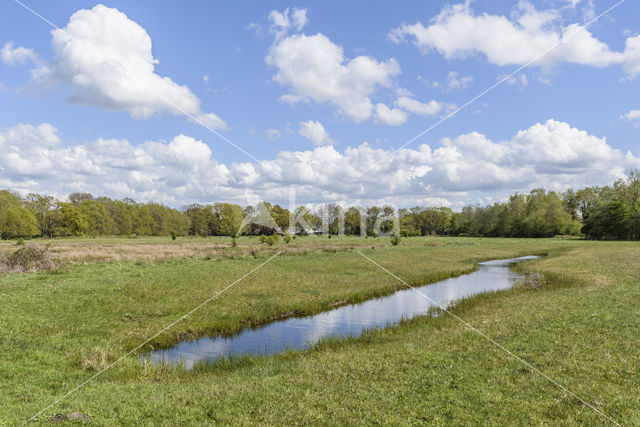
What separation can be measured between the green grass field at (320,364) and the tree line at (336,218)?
48.8m

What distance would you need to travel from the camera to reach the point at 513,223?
13150 cm

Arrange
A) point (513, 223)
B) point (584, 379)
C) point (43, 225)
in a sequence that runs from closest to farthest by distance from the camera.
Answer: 1. point (584, 379)
2. point (43, 225)
3. point (513, 223)

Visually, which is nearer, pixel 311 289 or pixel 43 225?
pixel 311 289

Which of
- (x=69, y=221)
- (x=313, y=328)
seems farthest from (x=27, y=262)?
(x=69, y=221)

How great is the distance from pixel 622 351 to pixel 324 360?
9.87m

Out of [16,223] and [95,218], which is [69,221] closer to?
[16,223]

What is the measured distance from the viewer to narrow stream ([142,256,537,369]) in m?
15.1

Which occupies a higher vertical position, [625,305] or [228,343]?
[625,305]

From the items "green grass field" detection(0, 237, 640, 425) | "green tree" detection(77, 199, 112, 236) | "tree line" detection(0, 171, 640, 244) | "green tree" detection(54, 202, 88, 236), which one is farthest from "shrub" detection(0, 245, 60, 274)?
"green tree" detection(77, 199, 112, 236)

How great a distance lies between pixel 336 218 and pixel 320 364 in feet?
238

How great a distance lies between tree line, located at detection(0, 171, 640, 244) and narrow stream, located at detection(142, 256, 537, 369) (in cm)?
4253

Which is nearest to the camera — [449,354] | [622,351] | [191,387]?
[191,387]

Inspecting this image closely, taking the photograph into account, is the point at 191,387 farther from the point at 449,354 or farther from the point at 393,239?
the point at 393,239

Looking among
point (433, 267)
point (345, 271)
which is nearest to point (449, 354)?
point (345, 271)
